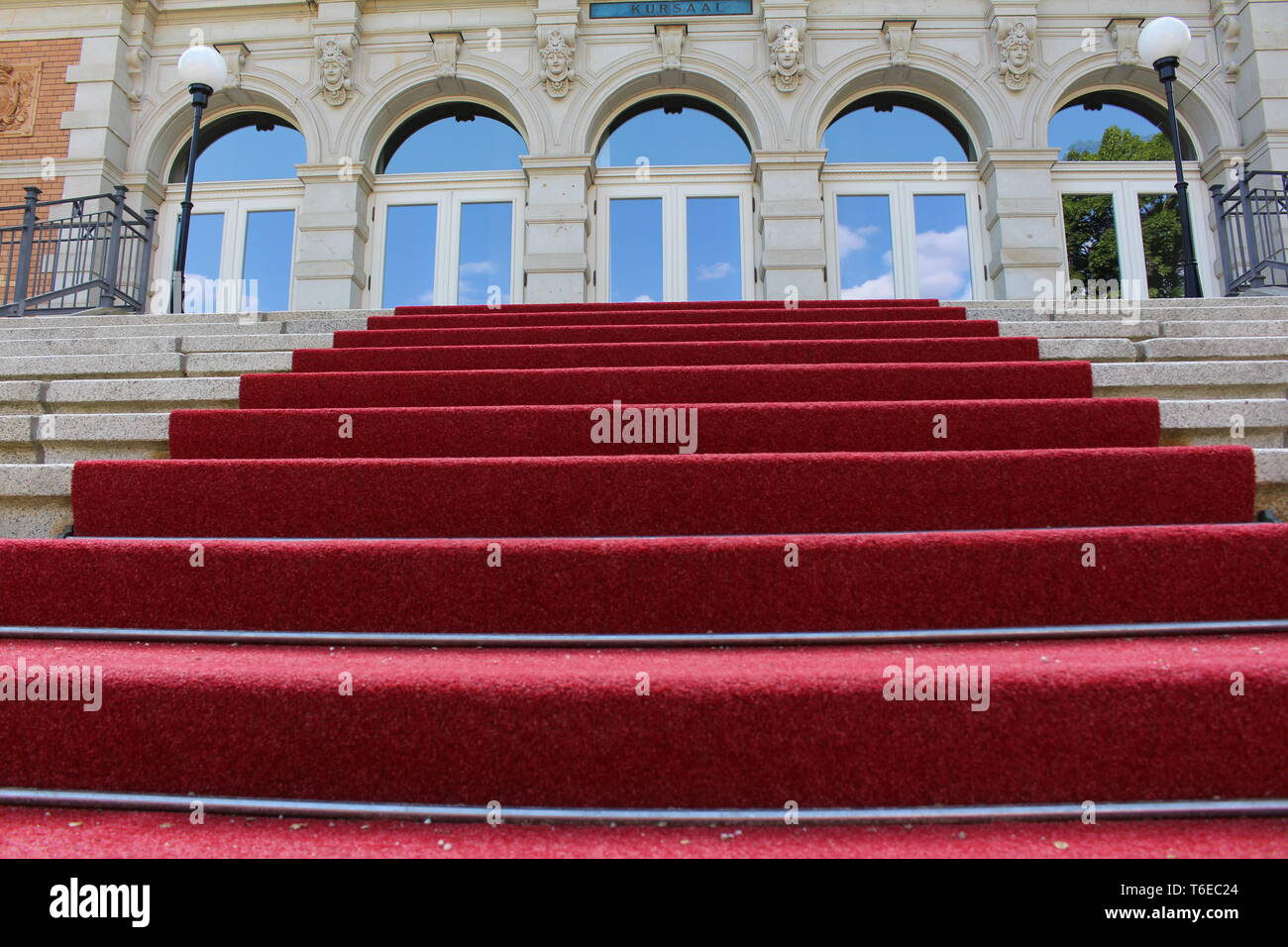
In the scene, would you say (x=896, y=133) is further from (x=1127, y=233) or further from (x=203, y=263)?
(x=203, y=263)

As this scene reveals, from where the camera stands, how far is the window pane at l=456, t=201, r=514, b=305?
973cm

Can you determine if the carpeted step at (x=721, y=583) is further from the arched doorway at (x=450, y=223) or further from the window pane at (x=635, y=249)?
the arched doorway at (x=450, y=223)

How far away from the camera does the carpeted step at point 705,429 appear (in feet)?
9.62

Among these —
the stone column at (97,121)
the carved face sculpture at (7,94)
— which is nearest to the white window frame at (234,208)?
the stone column at (97,121)

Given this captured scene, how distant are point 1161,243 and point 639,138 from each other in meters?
7.13

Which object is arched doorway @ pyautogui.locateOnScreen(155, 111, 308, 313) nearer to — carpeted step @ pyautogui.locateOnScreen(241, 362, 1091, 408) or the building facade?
the building facade

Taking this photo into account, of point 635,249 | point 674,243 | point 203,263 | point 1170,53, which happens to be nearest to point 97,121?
point 203,263

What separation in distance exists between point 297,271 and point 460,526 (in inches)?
335

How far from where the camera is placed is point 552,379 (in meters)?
3.54

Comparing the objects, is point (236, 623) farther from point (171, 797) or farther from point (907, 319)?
point (907, 319)

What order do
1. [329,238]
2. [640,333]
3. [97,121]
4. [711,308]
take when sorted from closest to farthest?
[640,333] → [711,308] → [329,238] → [97,121]

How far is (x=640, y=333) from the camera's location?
467 cm

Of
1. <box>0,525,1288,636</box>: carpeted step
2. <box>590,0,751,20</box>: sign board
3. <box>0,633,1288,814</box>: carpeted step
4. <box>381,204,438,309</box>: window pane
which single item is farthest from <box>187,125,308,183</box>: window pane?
<box>0,633,1288,814</box>: carpeted step

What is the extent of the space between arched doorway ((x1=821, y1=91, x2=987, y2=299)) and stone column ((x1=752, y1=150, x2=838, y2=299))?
0.52m
